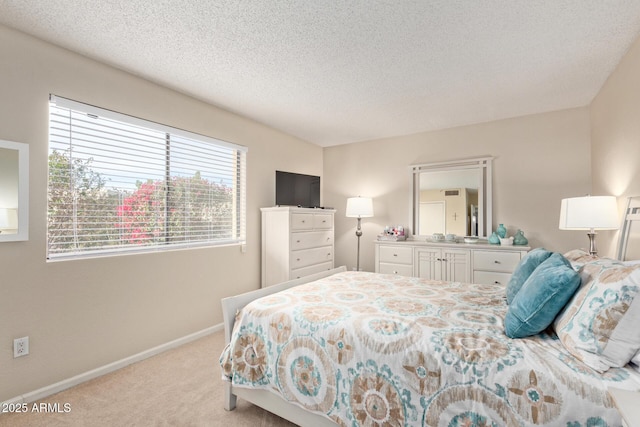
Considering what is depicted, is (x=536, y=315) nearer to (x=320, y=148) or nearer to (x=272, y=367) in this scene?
(x=272, y=367)

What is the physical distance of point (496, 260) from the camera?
342cm

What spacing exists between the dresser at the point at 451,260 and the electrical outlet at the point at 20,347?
138 inches

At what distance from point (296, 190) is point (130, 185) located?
2039 mm

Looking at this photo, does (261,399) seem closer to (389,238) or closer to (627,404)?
(627,404)

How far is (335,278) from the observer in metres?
2.70

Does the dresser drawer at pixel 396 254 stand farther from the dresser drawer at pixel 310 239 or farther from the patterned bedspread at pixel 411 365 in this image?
the patterned bedspread at pixel 411 365

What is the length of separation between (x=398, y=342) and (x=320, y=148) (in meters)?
4.16

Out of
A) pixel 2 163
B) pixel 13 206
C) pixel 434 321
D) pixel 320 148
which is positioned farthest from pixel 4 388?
pixel 320 148

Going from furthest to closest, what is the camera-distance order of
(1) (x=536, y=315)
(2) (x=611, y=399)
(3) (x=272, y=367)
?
(3) (x=272, y=367)
(1) (x=536, y=315)
(2) (x=611, y=399)

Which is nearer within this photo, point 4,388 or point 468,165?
point 4,388

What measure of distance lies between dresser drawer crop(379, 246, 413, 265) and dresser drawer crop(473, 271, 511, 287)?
2.53 ft

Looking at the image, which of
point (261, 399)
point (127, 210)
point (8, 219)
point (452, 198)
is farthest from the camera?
point (452, 198)

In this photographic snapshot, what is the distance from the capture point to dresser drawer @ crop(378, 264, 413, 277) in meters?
3.93

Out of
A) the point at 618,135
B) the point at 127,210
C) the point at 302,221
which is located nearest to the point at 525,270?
the point at 618,135
